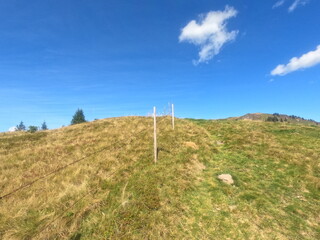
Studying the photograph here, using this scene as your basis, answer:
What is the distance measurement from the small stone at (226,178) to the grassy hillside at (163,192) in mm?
331

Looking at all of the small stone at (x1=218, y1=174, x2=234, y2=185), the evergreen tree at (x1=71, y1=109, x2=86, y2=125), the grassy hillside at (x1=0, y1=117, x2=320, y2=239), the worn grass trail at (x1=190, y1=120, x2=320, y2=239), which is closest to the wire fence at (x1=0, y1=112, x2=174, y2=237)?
the grassy hillside at (x1=0, y1=117, x2=320, y2=239)

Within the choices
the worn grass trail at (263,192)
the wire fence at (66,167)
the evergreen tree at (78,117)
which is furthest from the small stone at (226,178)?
the evergreen tree at (78,117)

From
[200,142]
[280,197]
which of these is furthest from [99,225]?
[200,142]

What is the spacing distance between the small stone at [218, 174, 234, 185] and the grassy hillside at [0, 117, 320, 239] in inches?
13.0

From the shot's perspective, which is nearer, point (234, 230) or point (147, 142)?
point (234, 230)

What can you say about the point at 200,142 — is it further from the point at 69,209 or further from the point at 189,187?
the point at 69,209

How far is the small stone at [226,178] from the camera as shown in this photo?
11.6 meters

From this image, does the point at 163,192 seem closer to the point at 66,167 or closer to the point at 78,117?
the point at 66,167

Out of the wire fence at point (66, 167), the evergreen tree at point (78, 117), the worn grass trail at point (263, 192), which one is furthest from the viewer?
the evergreen tree at point (78, 117)

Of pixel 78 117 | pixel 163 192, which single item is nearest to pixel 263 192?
pixel 163 192

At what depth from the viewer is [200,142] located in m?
17.6

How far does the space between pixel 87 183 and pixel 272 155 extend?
1357 cm

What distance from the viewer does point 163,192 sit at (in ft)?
32.7

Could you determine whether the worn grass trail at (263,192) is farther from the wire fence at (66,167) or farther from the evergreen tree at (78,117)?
the evergreen tree at (78,117)
